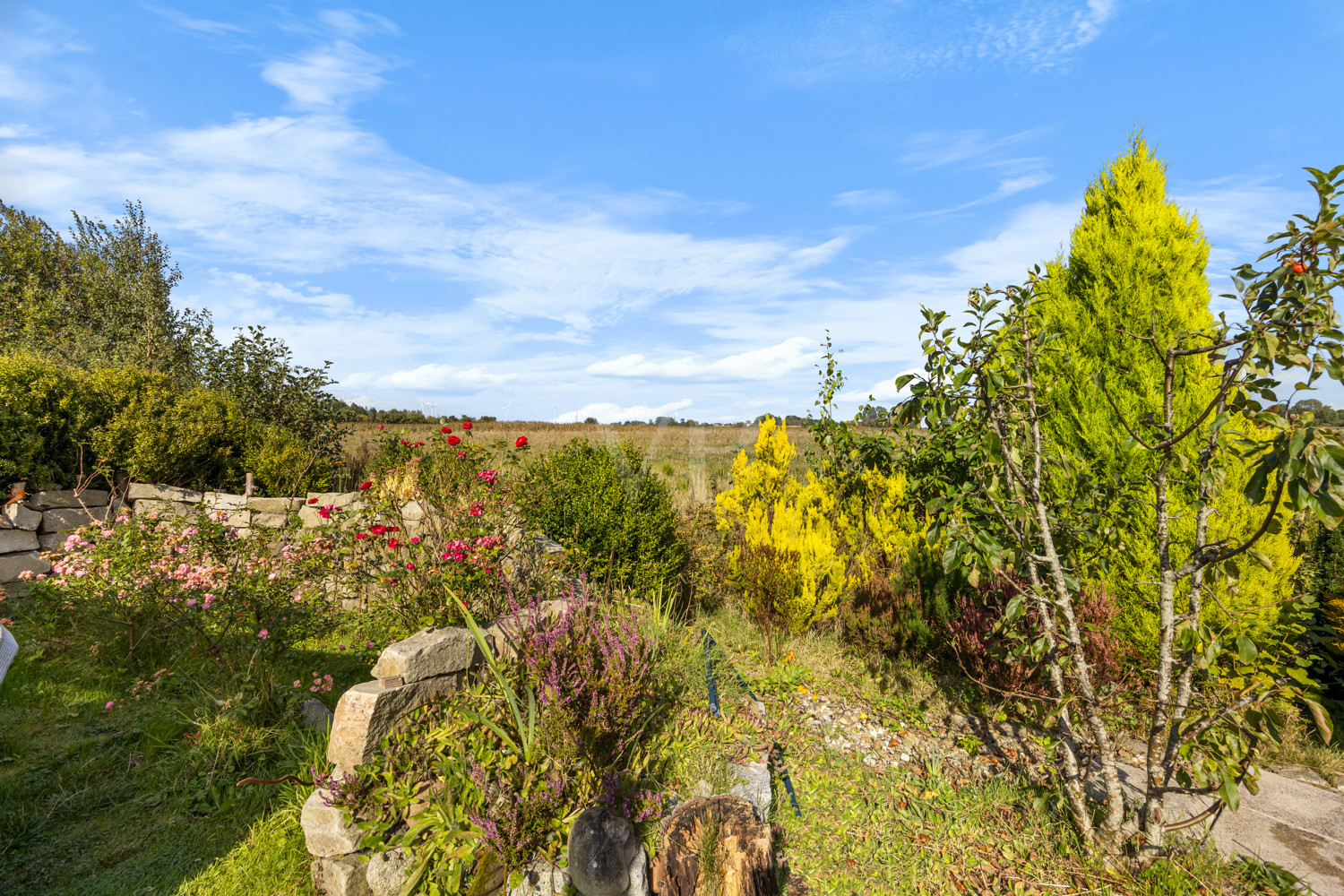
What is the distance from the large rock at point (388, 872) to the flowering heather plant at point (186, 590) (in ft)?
6.05

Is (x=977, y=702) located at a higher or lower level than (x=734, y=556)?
lower

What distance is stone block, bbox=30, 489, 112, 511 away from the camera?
6586 mm

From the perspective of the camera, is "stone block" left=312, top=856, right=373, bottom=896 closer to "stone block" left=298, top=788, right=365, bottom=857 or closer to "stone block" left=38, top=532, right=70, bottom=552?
"stone block" left=298, top=788, right=365, bottom=857

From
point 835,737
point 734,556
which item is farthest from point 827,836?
point 734,556

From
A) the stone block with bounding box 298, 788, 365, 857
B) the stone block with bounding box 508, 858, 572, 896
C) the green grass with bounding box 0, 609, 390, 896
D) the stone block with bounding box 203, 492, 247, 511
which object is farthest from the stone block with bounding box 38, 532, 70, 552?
the stone block with bounding box 508, 858, 572, 896

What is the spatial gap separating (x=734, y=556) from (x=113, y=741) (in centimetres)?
460

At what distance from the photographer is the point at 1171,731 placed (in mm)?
2672

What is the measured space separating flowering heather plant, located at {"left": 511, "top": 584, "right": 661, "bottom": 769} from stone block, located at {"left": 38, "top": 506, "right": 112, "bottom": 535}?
6.35 m

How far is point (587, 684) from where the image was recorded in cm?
304

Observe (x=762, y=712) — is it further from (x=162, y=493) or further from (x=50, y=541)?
(x=50, y=541)

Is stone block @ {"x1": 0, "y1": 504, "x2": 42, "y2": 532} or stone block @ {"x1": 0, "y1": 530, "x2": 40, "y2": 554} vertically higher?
stone block @ {"x1": 0, "y1": 504, "x2": 42, "y2": 532}

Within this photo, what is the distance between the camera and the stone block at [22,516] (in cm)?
637

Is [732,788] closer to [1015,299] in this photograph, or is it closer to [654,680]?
[654,680]

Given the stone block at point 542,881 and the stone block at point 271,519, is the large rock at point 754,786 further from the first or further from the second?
the stone block at point 271,519
